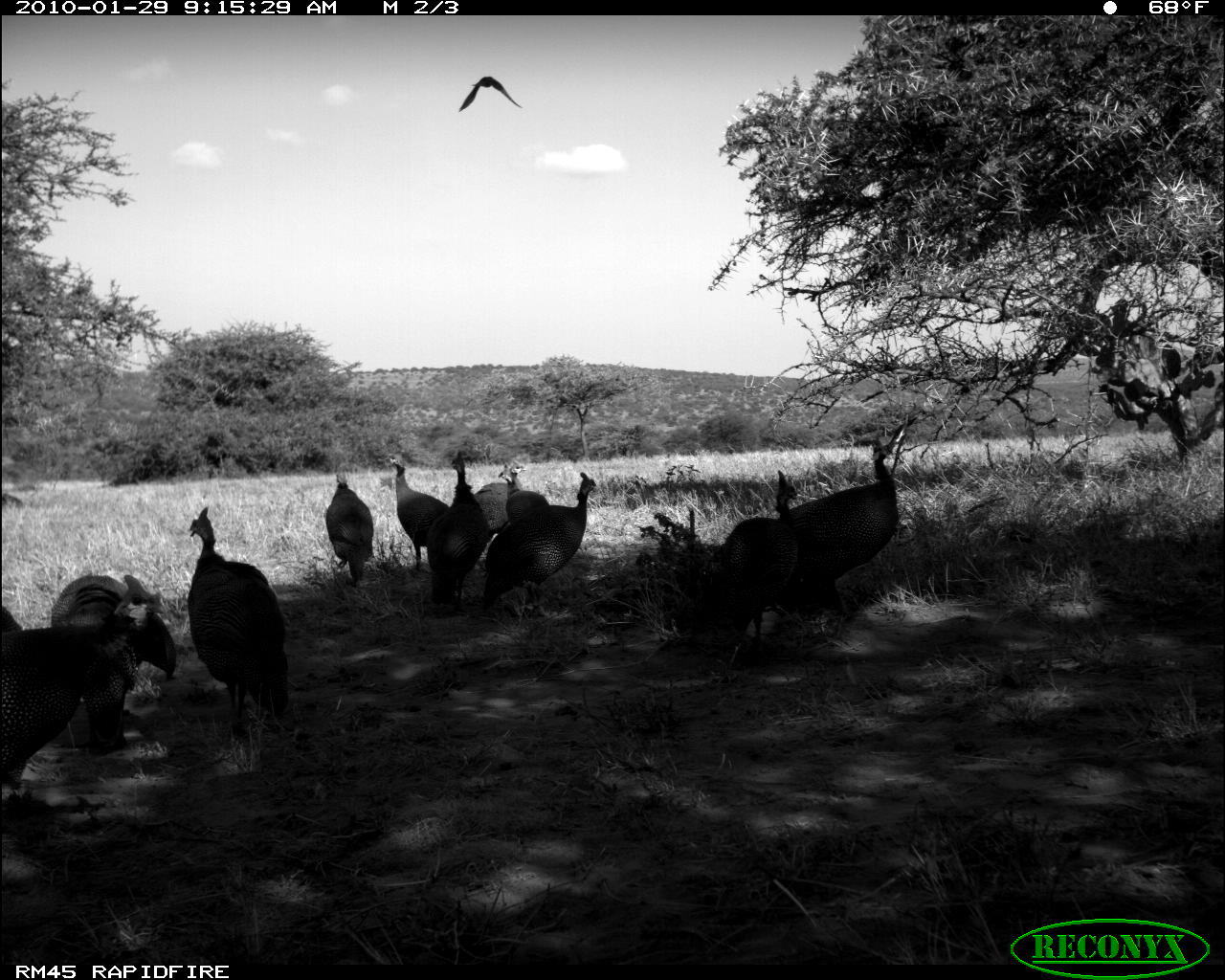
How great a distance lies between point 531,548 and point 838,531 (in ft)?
6.89

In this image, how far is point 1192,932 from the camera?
2.19 m

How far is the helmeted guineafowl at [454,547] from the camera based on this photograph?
636cm

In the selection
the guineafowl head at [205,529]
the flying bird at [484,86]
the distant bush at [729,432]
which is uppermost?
the flying bird at [484,86]

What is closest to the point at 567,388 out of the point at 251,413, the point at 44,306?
the point at 251,413

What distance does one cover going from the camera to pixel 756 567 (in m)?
4.64

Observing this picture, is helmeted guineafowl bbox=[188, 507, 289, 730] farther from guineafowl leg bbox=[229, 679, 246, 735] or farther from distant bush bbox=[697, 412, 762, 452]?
distant bush bbox=[697, 412, 762, 452]

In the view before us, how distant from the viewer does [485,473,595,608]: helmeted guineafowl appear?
19.9 feet

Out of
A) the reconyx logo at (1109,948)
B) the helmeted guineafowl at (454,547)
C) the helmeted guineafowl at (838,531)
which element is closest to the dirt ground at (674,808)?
the reconyx logo at (1109,948)

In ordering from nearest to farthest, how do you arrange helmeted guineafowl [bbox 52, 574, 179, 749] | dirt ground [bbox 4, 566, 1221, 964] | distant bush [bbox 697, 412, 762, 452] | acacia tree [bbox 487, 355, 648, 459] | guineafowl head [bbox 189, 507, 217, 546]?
dirt ground [bbox 4, 566, 1221, 964] → helmeted guineafowl [bbox 52, 574, 179, 749] → guineafowl head [bbox 189, 507, 217, 546] → distant bush [bbox 697, 412, 762, 452] → acacia tree [bbox 487, 355, 648, 459]

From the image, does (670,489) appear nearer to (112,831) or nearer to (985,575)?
(985,575)

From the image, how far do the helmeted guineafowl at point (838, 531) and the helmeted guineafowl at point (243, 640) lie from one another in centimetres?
268

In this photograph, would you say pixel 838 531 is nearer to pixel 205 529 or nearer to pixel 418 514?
pixel 205 529

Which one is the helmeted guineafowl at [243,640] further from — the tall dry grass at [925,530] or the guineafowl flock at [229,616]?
the tall dry grass at [925,530]

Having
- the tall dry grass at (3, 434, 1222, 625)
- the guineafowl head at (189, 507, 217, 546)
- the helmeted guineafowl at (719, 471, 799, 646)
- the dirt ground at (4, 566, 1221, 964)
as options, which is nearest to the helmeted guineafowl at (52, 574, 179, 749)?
the dirt ground at (4, 566, 1221, 964)
